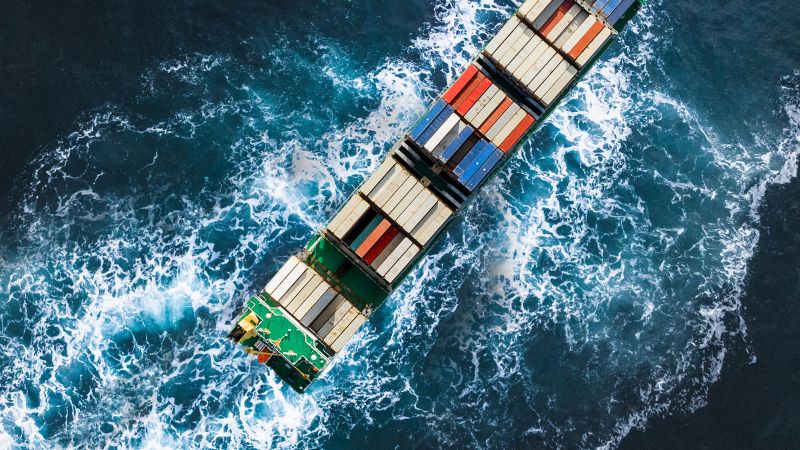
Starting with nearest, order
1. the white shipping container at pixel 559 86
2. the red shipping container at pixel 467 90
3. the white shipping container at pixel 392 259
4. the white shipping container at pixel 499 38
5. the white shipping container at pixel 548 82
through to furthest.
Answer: the white shipping container at pixel 392 259 → the red shipping container at pixel 467 90 → the white shipping container at pixel 548 82 → the white shipping container at pixel 559 86 → the white shipping container at pixel 499 38

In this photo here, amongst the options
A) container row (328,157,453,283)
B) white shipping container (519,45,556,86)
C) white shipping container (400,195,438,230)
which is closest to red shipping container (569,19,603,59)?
white shipping container (519,45,556,86)

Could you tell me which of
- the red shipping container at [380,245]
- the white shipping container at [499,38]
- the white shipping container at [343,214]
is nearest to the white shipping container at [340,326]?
the red shipping container at [380,245]

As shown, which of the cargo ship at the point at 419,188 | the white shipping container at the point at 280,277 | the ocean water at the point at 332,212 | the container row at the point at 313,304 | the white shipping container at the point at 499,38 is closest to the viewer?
the container row at the point at 313,304

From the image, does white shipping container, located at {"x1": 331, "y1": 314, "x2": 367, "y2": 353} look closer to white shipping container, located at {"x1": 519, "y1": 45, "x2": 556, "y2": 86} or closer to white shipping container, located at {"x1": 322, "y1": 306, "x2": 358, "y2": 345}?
white shipping container, located at {"x1": 322, "y1": 306, "x2": 358, "y2": 345}

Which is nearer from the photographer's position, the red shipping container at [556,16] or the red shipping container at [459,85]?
the red shipping container at [459,85]

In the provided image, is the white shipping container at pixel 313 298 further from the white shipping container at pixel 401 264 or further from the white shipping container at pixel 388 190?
the white shipping container at pixel 388 190

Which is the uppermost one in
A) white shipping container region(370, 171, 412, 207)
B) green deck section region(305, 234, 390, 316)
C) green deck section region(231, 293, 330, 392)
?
white shipping container region(370, 171, 412, 207)

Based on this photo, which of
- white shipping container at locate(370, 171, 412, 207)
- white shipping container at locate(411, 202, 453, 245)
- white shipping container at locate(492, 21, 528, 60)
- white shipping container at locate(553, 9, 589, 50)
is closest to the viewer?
white shipping container at locate(411, 202, 453, 245)
